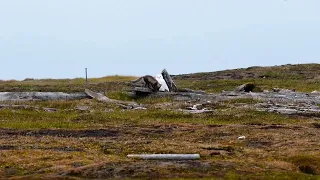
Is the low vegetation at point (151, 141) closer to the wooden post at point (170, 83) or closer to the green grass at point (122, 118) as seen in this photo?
the green grass at point (122, 118)

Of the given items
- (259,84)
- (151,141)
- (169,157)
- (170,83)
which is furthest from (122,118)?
(259,84)

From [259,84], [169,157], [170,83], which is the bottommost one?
[169,157]

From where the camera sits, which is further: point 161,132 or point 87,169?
point 161,132

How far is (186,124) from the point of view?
38.0 m

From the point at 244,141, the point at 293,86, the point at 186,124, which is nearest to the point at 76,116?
the point at 186,124

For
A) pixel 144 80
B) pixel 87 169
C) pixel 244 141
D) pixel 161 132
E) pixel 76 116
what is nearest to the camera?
pixel 87 169

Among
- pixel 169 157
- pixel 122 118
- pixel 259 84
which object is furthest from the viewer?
pixel 259 84

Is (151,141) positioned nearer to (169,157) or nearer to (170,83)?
(169,157)

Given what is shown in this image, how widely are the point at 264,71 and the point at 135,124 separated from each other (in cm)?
4259

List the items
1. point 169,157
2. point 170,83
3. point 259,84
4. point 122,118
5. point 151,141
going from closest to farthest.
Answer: point 169,157 → point 151,141 → point 122,118 → point 170,83 → point 259,84

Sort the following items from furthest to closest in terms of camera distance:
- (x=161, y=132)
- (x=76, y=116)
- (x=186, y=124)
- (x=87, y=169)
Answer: (x=76, y=116) < (x=186, y=124) < (x=161, y=132) < (x=87, y=169)

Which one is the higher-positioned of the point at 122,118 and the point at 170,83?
the point at 170,83

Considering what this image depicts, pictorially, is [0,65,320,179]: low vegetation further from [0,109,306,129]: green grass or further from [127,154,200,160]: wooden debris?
[127,154,200,160]: wooden debris

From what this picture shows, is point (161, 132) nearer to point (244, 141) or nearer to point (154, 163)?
point (244, 141)
